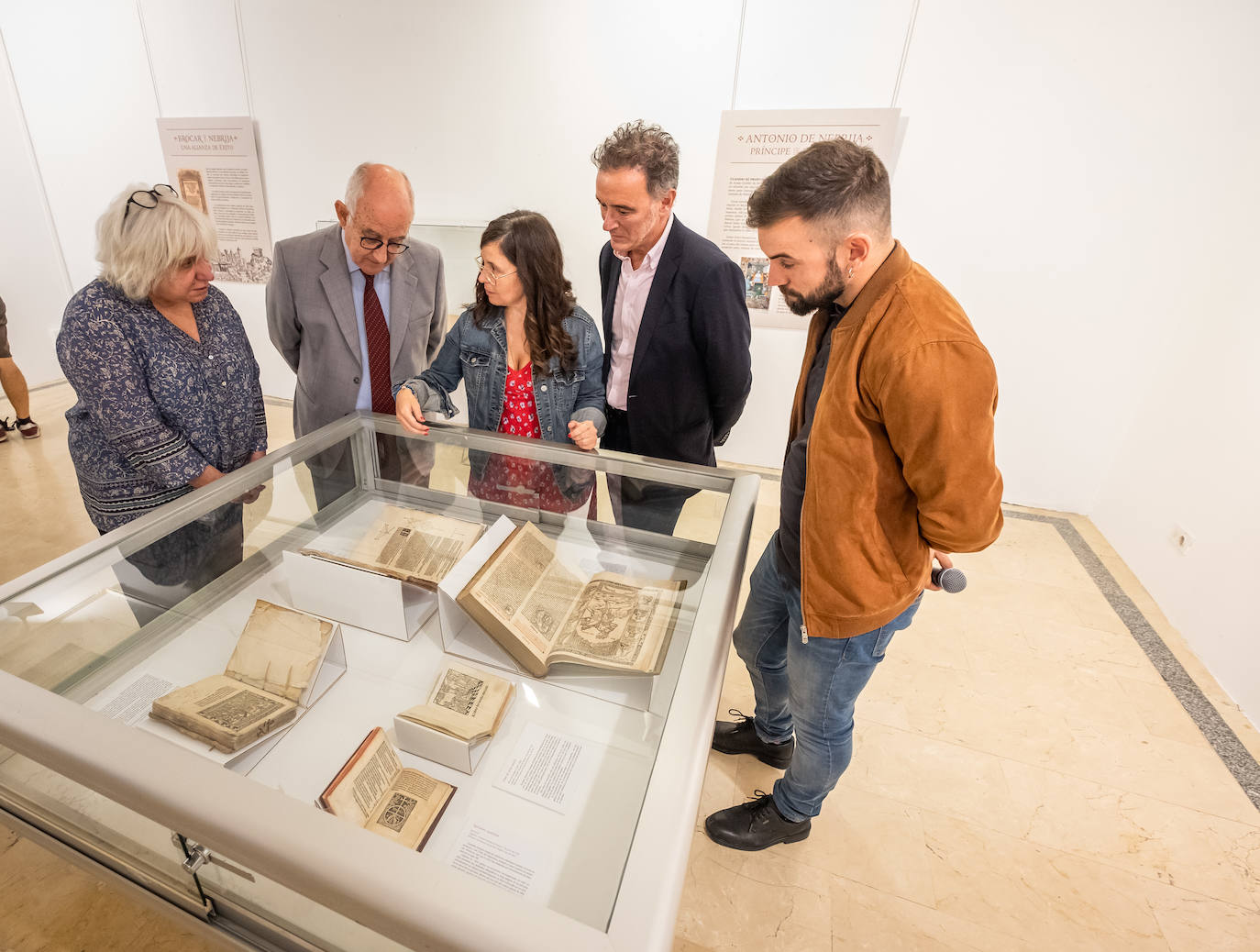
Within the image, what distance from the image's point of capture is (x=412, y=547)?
4.80 ft

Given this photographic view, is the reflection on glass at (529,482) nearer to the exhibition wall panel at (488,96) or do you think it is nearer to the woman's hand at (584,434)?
the woman's hand at (584,434)

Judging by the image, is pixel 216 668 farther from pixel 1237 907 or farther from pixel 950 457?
pixel 1237 907

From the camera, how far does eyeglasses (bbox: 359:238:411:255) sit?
1987mm

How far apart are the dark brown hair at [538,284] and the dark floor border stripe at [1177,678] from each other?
9.10ft

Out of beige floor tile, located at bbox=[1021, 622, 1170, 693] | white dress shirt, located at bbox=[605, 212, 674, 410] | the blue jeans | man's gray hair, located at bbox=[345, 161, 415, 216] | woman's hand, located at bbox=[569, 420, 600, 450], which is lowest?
beige floor tile, located at bbox=[1021, 622, 1170, 693]

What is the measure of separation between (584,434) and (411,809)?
1.04 metres

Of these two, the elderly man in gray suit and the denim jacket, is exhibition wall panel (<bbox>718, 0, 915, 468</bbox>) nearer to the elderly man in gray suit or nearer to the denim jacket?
the elderly man in gray suit

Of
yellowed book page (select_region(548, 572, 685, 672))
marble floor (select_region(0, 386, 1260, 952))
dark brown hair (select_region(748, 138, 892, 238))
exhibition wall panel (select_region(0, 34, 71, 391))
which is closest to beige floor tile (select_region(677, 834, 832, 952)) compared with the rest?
marble floor (select_region(0, 386, 1260, 952))

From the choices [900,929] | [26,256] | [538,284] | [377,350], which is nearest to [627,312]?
[538,284]

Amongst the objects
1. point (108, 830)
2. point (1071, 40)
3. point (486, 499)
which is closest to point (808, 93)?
point (1071, 40)

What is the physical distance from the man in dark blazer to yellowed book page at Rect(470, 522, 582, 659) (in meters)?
0.61

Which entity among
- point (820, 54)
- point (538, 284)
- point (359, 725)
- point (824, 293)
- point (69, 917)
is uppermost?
point (820, 54)

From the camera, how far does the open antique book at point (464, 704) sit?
40.1 inches

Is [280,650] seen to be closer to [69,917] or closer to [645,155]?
[69,917]
